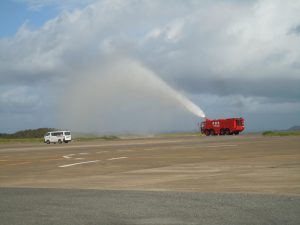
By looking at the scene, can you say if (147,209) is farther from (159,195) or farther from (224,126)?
(224,126)

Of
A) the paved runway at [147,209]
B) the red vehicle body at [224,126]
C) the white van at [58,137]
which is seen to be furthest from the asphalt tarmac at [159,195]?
the red vehicle body at [224,126]

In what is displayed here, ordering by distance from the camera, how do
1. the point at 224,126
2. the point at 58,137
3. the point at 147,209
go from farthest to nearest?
the point at 224,126, the point at 58,137, the point at 147,209

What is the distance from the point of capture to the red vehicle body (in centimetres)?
8806

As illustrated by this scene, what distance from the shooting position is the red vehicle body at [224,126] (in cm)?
8806

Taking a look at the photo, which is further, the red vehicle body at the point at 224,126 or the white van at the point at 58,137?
the red vehicle body at the point at 224,126

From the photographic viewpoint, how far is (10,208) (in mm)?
13109

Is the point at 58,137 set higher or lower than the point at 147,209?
higher

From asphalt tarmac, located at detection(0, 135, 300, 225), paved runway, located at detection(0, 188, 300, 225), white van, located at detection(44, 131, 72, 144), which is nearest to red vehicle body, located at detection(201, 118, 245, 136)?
white van, located at detection(44, 131, 72, 144)

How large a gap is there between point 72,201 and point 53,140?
229 feet

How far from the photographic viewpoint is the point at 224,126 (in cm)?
8900

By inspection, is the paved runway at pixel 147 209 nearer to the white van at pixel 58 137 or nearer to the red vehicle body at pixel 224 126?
the white van at pixel 58 137

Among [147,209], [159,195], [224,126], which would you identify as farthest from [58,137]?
[147,209]

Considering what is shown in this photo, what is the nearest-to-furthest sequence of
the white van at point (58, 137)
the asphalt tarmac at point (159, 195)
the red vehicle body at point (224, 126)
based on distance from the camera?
the asphalt tarmac at point (159, 195) < the white van at point (58, 137) < the red vehicle body at point (224, 126)

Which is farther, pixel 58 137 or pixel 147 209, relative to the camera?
pixel 58 137
